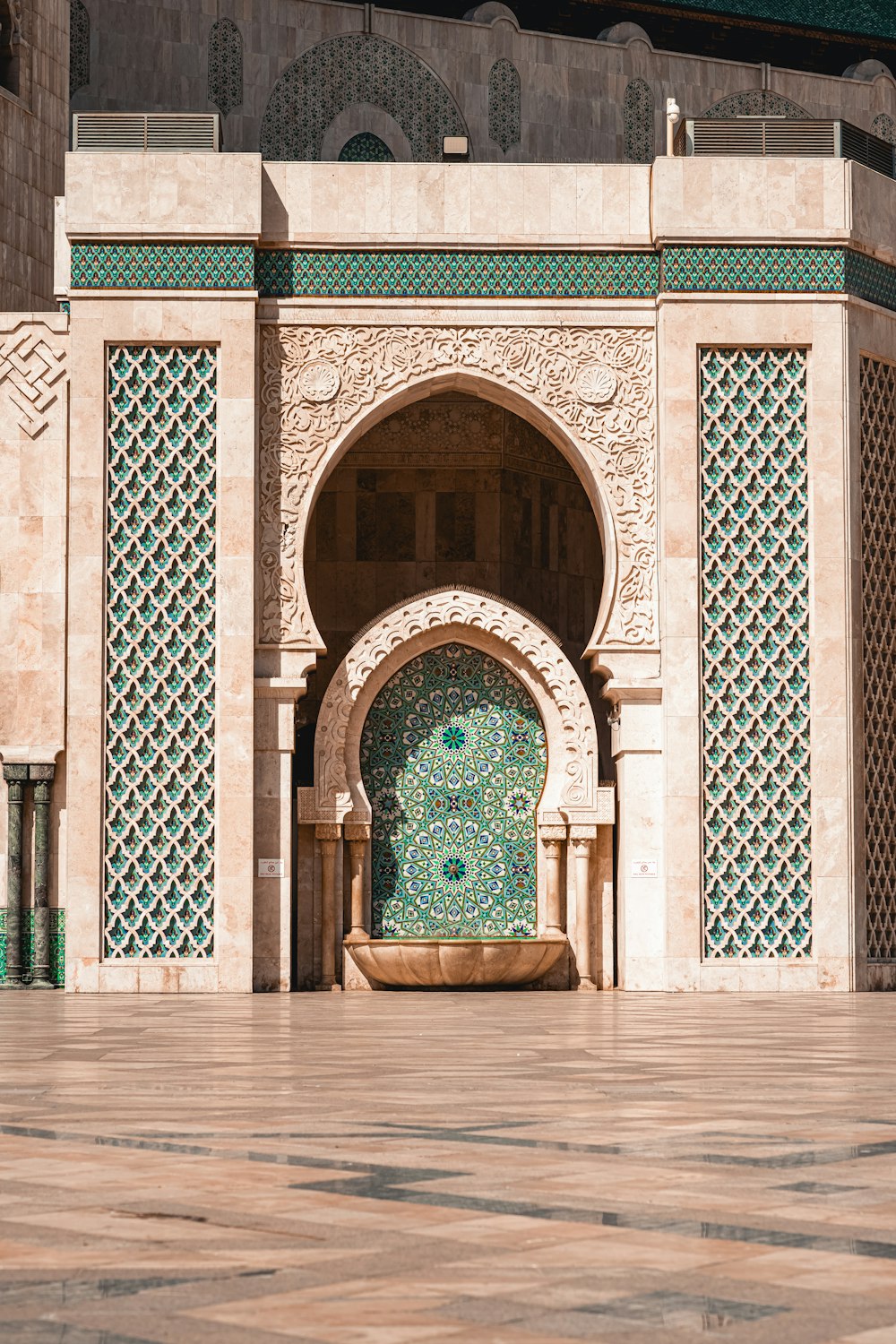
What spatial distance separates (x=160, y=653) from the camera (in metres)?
12.3

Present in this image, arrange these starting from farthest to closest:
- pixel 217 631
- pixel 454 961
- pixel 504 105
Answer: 1. pixel 504 105
2. pixel 217 631
3. pixel 454 961

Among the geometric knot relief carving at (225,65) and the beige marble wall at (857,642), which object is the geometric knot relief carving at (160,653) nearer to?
the beige marble wall at (857,642)

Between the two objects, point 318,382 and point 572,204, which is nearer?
point 318,382

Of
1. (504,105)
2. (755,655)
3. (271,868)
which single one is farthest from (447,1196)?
(504,105)

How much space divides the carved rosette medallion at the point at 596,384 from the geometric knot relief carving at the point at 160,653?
2.28 m

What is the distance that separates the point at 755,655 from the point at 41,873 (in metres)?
4.54

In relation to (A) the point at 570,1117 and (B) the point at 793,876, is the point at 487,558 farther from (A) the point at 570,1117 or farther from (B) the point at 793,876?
(A) the point at 570,1117

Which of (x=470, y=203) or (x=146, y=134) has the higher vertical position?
(x=146, y=134)

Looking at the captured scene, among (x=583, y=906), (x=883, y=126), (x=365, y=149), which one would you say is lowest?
(x=583, y=906)

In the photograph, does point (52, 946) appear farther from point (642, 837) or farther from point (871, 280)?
point (871, 280)

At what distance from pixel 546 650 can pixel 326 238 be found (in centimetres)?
292

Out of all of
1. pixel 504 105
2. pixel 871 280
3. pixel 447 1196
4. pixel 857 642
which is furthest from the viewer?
pixel 504 105

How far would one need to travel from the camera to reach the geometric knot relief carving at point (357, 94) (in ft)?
61.0

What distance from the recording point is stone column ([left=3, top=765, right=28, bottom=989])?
12406 millimetres
